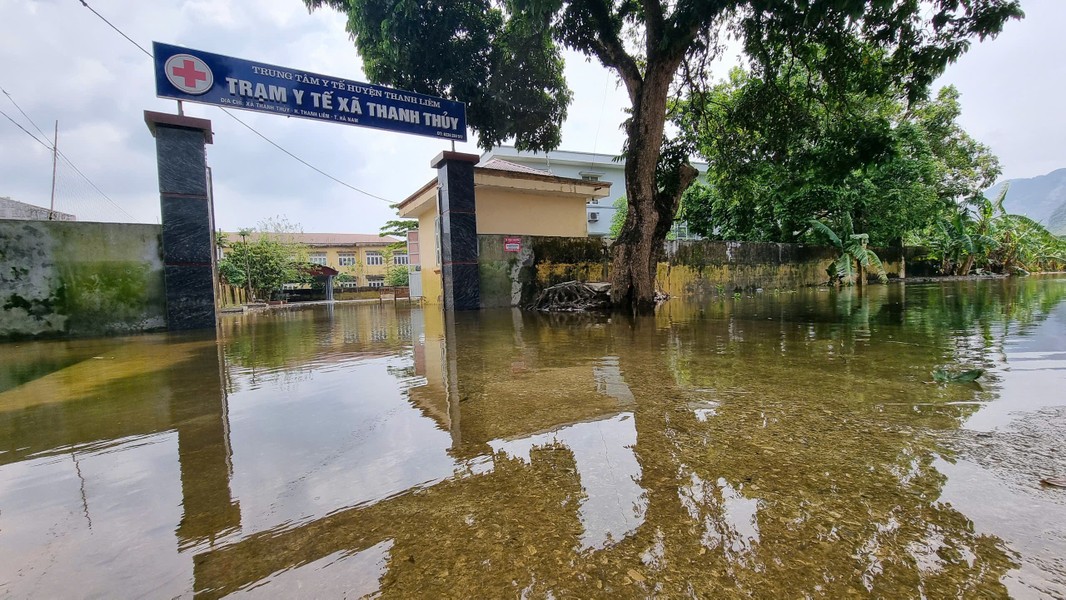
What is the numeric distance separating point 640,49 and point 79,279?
985 cm

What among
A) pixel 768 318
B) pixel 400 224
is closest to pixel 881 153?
pixel 768 318

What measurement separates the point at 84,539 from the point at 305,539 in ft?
1.88

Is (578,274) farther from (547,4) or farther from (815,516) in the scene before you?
(815,516)

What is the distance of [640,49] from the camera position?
8.73m

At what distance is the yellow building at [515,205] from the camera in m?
10.9

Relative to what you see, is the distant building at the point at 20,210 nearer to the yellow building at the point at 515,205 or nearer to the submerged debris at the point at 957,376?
the yellow building at the point at 515,205

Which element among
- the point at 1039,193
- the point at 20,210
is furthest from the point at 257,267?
the point at 1039,193

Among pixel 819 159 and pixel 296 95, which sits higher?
pixel 296 95

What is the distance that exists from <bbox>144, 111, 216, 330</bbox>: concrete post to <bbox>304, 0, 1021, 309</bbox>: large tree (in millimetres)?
4357

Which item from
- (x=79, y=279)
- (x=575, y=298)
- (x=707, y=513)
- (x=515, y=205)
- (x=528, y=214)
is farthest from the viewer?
(x=528, y=214)

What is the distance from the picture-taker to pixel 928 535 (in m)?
1.02

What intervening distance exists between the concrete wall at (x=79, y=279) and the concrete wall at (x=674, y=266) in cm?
541

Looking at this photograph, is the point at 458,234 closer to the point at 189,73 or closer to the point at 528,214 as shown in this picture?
the point at 528,214

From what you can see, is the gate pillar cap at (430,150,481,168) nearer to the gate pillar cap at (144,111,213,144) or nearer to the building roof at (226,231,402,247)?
the gate pillar cap at (144,111,213,144)
